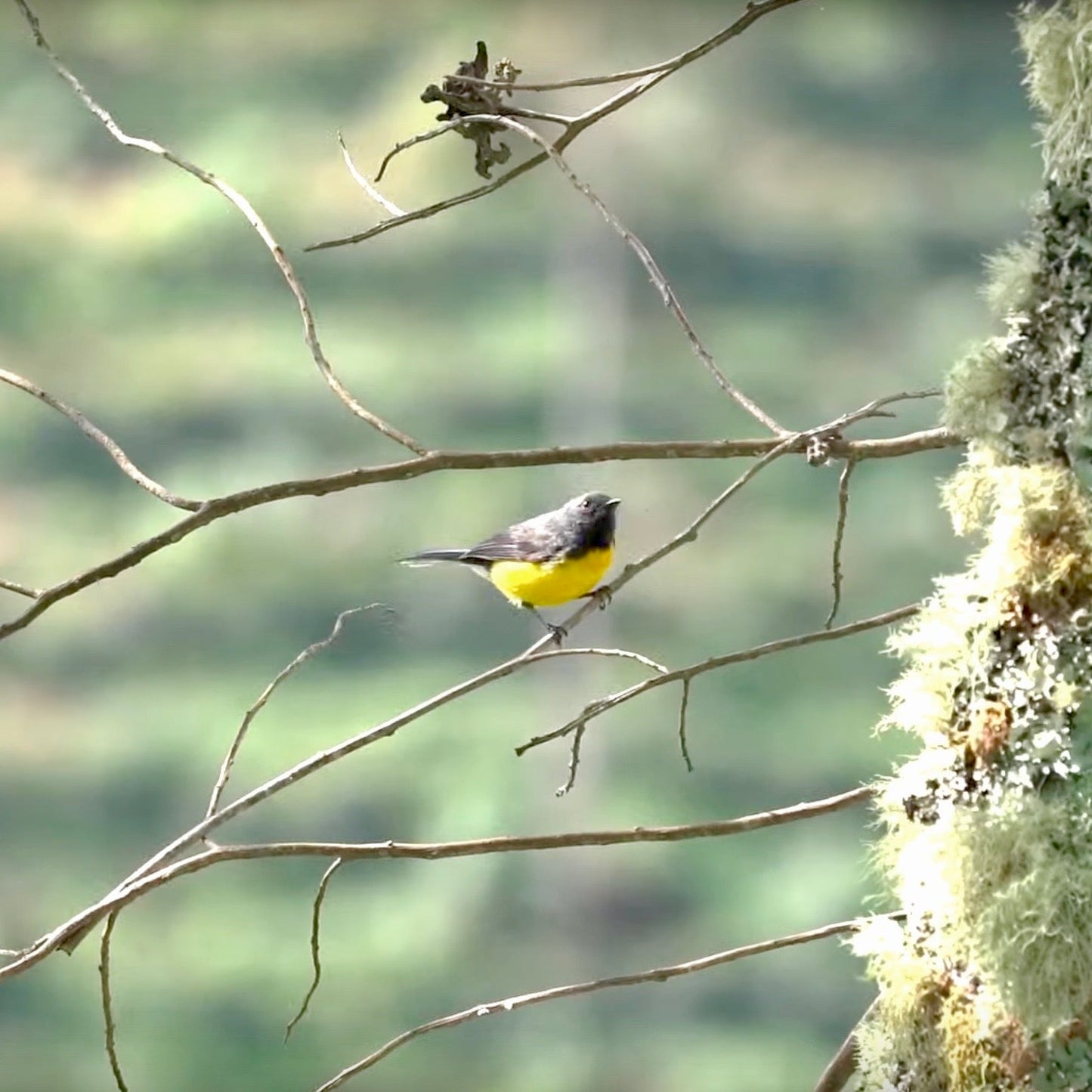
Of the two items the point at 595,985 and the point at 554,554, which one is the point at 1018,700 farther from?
the point at 554,554

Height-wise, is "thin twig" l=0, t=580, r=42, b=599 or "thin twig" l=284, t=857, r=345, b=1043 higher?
"thin twig" l=0, t=580, r=42, b=599

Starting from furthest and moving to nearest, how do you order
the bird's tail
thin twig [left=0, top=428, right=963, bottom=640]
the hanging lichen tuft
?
1. the bird's tail
2. thin twig [left=0, top=428, right=963, bottom=640]
3. the hanging lichen tuft

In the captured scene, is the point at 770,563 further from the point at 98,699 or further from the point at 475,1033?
the point at 98,699

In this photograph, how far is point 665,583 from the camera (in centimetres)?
645

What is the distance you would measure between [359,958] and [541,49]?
3.53 metres

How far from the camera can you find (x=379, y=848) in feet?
4.19

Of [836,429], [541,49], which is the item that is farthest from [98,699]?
[836,429]

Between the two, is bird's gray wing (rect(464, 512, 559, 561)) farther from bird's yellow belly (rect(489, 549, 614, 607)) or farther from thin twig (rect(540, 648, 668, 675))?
thin twig (rect(540, 648, 668, 675))

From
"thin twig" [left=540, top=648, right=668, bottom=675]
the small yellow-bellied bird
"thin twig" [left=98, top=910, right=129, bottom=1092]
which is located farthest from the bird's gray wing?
"thin twig" [left=98, top=910, right=129, bottom=1092]

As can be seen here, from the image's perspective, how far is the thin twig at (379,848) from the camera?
1.21m

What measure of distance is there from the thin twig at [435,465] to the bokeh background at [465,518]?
4475 mm

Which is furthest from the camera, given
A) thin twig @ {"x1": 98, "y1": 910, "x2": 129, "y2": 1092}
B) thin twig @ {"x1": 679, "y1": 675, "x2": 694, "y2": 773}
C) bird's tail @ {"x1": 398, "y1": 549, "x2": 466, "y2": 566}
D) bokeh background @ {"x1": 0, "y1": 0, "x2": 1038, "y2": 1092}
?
bokeh background @ {"x1": 0, "y1": 0, "x2": 1038, "y2": 1092}

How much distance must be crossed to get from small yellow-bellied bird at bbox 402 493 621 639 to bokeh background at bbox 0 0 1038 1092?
3015mm

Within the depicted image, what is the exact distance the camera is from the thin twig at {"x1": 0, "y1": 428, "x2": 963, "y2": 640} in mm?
1159
